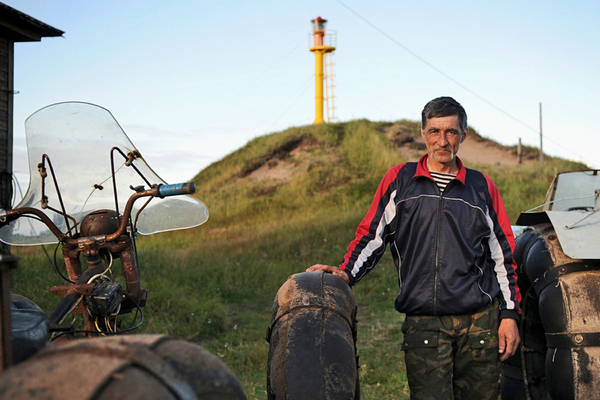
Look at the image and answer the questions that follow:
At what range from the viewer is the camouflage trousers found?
2.98m

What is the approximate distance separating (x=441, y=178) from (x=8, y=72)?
815 cm

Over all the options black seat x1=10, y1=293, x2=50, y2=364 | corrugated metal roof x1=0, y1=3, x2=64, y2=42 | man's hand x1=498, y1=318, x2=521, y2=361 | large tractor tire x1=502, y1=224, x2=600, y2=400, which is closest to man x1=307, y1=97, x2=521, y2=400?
man's hand x1=498, y1=318, x2=521, y2=361

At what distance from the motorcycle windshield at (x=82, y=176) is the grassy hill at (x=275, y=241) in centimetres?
233

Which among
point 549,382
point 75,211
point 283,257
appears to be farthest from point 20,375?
point 283,257

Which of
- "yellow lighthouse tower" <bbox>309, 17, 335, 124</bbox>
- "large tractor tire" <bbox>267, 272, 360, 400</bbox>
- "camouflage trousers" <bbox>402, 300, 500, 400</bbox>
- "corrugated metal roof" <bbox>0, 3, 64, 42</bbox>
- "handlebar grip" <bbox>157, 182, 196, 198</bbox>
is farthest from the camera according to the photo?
"yellow lighthouse tower" <bbox>309, 17, 335, 124</bbox>

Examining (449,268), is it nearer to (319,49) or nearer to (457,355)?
(457,355)

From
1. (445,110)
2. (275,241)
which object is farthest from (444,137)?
(275,241)

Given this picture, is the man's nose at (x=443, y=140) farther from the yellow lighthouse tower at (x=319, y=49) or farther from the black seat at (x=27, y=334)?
the yellow lighthouse tower at (x=319, y=49)

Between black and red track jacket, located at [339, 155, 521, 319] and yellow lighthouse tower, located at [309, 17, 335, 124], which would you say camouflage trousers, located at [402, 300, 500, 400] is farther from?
yellow lighthouse tower, located at [309, 17, 335, 124]

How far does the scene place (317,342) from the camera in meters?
2.53

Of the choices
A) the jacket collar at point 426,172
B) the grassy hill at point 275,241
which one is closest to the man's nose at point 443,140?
the jacket collar at point 426,172

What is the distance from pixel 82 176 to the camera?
3.09m

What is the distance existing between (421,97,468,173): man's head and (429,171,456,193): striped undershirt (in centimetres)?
3

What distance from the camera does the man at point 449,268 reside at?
2.98 meters
